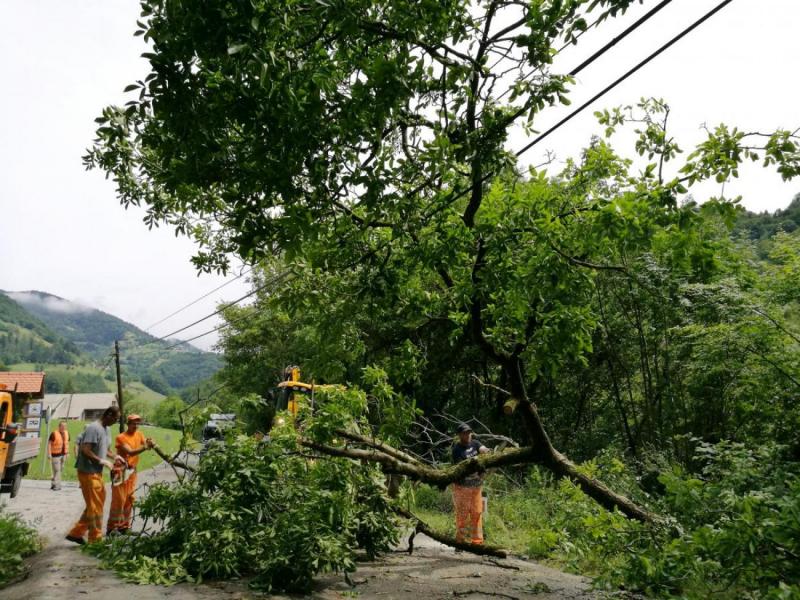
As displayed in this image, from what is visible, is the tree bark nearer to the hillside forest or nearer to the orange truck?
the hillside forest

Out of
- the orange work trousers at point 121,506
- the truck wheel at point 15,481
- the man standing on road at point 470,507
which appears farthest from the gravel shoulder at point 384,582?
the truck wheel at point 15,481

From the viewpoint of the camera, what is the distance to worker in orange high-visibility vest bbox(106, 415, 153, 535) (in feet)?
29.3

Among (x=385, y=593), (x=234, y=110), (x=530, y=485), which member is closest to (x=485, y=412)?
(x=530, y=485)

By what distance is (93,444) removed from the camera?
8.58 m

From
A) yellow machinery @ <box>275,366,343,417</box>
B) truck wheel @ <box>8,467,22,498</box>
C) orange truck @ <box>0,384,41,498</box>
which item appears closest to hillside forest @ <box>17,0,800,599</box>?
yellow machinery @ <box>275,366,343,417</box>

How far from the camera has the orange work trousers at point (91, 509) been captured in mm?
8315

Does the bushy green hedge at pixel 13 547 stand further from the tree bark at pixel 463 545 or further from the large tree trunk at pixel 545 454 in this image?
the large tree trunk at pixel 545 454

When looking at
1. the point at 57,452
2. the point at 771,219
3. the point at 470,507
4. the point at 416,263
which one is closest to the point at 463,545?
the point at 470,507

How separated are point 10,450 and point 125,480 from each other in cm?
545

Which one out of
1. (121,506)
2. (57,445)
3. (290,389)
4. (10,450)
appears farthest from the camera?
(57,445)

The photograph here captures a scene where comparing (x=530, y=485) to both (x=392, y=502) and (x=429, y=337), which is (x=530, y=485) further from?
(x=429, y=337)

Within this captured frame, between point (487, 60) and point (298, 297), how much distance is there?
11.3 ft

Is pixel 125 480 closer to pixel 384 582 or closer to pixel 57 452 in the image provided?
pixel 384 582

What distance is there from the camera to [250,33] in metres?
3.63
